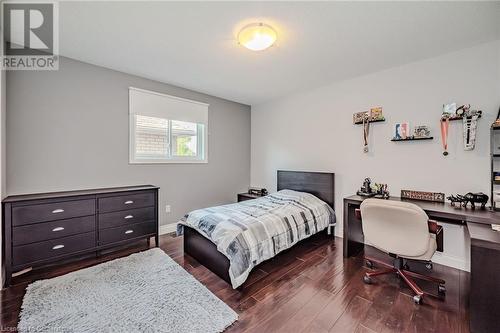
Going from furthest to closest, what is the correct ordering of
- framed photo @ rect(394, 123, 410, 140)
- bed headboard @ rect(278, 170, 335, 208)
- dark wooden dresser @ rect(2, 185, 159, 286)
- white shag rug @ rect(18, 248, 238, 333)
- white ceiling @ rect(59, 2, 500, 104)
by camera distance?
bed headboard @ rect(278, 170, 335, 208) → framed photo @ rect(394, 123, 410, 140) → dark wooden dresser @ rect(2, 185, 159, 286) → white ceiling @ rect(59, 2, 500, 104) → white shag rug @ rect(18, 248, 238, 333)

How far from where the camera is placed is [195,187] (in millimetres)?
4031

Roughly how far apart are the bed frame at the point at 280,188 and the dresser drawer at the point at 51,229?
1150 mm

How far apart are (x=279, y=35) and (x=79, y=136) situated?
282 centimetres

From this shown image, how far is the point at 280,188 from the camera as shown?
418 cm

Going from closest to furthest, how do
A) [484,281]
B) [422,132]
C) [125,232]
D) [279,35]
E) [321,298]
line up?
[484,281] < [321,298] < [279,35] < [422,132] < [125,232]

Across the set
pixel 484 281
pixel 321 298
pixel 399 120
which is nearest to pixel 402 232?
pixel 484 281

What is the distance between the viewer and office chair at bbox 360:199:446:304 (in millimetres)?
1870

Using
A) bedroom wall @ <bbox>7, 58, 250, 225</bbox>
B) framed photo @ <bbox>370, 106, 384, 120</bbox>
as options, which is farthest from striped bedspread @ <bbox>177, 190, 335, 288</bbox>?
framed photo @ <bbox>370, 106, 384, 120</bbox>

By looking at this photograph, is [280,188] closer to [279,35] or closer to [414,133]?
[414,133]

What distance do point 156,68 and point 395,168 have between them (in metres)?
3.62

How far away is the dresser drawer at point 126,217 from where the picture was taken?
2648 millimetres

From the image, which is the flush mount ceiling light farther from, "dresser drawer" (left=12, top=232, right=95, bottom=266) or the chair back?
"dresser drawer" (left=12, top=232, right=95, bottom=266)

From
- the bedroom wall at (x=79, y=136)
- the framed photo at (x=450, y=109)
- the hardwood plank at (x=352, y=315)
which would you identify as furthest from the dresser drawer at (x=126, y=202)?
the framed photo at (x=450, y=109)

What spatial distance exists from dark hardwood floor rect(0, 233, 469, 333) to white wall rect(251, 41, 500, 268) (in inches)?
40.3
